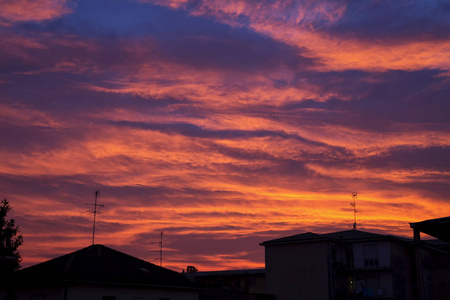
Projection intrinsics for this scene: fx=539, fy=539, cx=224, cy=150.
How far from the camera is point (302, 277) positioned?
237ft

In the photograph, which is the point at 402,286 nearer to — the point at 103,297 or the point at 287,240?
the point at 287,240

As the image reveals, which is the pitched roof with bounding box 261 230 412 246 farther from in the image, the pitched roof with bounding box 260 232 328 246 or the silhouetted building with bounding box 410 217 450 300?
the silhouetted building with bounding box 410 217 450 300

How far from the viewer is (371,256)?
7194cm

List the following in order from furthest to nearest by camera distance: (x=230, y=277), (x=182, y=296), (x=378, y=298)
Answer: (x=230, y=277), (x=378, y=298), (x=182, y=296)

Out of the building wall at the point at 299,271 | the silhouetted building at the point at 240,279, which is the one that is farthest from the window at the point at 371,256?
the silhouetted building at the point at 240,279

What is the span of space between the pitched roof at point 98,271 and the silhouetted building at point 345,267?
31.8 metres

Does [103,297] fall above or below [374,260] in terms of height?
below

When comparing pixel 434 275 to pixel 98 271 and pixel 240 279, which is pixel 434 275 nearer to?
pixel 240 279

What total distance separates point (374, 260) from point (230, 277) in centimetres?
3458

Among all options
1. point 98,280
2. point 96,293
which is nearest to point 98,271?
point 98,280

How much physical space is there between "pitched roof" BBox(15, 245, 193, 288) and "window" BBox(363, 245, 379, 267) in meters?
36.0

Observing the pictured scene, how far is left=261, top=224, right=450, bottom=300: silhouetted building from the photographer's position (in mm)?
70688

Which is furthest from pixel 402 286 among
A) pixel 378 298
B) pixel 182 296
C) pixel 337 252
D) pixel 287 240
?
pixel 182 296

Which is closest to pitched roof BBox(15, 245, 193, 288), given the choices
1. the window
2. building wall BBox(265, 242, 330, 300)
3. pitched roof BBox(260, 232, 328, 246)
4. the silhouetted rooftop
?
the silhouetted rooftop
